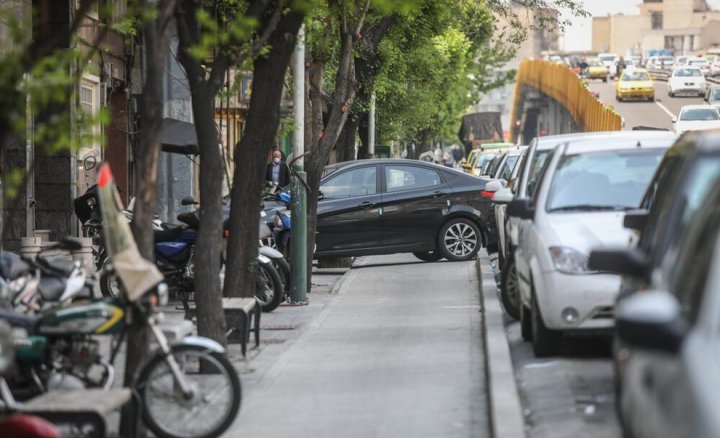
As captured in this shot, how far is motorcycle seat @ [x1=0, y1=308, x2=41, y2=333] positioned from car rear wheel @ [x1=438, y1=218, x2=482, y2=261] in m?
14.8

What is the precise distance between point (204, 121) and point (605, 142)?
12.2 ft

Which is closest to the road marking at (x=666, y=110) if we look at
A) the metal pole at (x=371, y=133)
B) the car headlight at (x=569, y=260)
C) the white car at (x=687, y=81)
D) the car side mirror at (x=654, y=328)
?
the white car at (x=687, y=81)

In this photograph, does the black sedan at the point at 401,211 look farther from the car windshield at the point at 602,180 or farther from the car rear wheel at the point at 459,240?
the car windshield at the point at 602,180

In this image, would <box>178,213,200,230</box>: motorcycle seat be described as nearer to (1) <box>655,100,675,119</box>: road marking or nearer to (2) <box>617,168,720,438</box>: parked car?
(2) <box>617,168,720,438</box>: parked car

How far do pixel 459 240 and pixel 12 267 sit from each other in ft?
47.1

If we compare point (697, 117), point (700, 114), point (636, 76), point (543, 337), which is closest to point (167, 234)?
point (543, 337)

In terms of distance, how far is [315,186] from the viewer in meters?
19.8

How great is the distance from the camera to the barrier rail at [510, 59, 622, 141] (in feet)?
177

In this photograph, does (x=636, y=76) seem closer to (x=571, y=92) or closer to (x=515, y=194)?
(x=571, y=92)

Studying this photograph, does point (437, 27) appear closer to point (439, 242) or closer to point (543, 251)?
point (439, 242)

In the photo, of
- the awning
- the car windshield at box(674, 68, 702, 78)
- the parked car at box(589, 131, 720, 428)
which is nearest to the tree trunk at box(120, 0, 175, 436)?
the parked car at box(589, 131, 720, 428)

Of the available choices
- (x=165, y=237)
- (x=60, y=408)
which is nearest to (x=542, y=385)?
(x=60, y=408)

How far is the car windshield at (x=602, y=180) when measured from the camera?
498 inches

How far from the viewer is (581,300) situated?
11.3m
